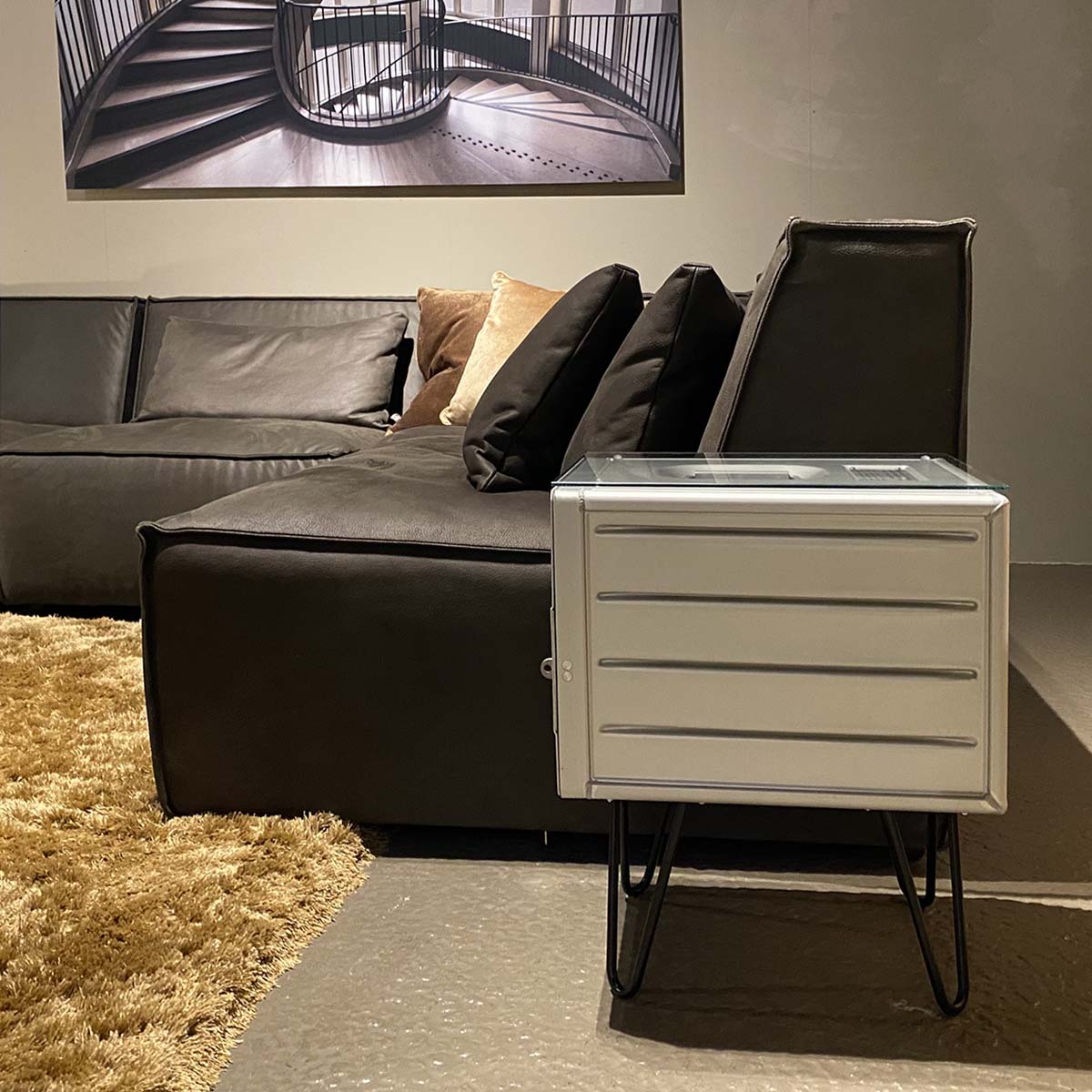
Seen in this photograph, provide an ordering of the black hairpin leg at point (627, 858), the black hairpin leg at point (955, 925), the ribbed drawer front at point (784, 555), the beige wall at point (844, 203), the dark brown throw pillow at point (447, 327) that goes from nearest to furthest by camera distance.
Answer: the ribbed drawer front at point (784, 555)
the black hairpin leg at point (955, 925)
the black hairpin leg at point (627, 858)
the dark brown throw pillow at point (447, 327)
the beige wall at point (844, 203)

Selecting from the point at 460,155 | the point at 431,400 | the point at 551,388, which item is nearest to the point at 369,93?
the point at 460,155

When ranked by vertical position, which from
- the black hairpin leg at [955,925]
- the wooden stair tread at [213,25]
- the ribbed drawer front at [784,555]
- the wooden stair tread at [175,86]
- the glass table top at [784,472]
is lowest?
the black hairpin leg at [955,925]

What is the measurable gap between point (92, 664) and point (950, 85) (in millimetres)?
2834

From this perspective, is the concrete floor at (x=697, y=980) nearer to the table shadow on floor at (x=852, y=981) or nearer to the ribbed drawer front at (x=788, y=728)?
the table shadow on floor at (x=852, y=981)

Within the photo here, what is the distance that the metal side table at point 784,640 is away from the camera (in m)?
1.18

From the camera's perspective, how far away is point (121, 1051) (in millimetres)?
1228

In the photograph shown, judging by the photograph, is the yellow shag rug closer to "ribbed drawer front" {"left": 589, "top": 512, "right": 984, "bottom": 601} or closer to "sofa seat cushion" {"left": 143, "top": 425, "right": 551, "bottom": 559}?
"sofa seat cushion" {"left": 143, "top": 425, "right": 551, "bottom": 559}

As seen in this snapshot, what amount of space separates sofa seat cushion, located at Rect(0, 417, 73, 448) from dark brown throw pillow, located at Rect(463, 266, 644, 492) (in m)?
1.74

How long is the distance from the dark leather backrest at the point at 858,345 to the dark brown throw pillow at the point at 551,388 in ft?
1.57

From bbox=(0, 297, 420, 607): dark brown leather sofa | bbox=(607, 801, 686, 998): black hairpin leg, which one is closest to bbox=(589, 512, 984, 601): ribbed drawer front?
bbox=(607, 801, 686, 998): black hairpin leg

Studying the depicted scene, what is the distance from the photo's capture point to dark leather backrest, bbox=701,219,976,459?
4.86 ft

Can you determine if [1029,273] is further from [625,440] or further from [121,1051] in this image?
[121,1051]

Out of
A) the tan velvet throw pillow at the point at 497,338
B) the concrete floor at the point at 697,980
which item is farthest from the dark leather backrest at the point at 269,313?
the concrete floor at the point at 697,980

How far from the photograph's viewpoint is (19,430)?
3393 millimetres
